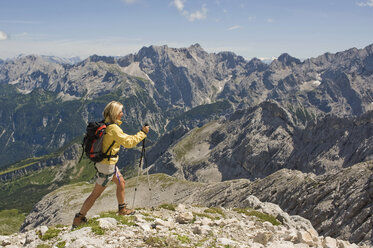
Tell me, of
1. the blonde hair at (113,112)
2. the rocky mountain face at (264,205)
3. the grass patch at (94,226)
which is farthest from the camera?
the rocky mountain face at (264,205)

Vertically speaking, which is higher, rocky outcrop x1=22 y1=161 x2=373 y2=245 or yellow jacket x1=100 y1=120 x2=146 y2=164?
yellow jacket x1=100 y1=120 x2=146 y2=164

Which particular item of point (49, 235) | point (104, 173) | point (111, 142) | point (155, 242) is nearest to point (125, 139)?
point (111, 142)

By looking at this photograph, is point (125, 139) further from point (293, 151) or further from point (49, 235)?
point (293, 151)

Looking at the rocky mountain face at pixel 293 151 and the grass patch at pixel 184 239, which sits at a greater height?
the grass patch at pixel 184 239

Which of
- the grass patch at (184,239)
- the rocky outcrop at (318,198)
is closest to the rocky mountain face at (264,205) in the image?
the rocky outcrop at (318,198)

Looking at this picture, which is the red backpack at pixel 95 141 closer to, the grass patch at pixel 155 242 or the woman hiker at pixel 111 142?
the woman hiker at pixel 111 142

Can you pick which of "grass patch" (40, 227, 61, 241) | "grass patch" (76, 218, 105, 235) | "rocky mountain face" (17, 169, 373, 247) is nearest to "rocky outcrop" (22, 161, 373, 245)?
"rocky mountain face" (17, 169, 373, 247)

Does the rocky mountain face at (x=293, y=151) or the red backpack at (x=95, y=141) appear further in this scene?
the rocky mountain face at (x=293, y=151)

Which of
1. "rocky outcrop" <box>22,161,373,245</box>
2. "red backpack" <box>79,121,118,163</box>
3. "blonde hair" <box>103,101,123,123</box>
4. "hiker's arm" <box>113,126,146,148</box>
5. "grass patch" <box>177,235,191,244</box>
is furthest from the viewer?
"rocky outcrop" <box>22,161,373,245</box>

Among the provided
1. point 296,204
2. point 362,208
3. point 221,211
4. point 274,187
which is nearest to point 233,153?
point 274,187

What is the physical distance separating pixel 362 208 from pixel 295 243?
37.1m

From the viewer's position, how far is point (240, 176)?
180500mm

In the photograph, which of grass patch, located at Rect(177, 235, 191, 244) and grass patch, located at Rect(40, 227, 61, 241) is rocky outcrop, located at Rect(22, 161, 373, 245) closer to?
grass patch, located at Rect(177, 235, 191, 244)

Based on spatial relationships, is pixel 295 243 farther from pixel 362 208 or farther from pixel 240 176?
pixel 240 176
